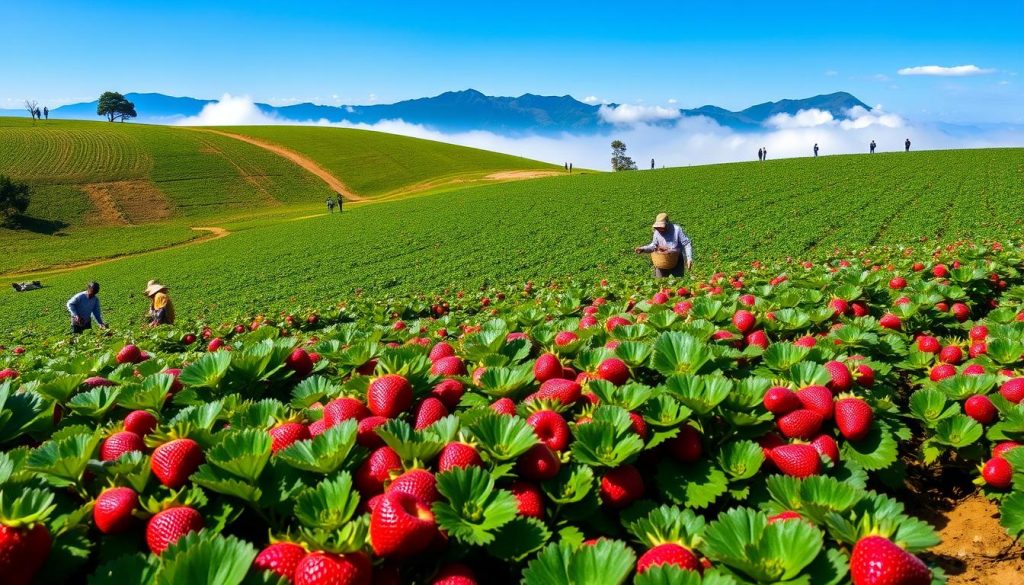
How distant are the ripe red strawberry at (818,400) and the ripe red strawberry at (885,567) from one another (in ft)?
3.60

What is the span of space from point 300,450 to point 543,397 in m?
0.97

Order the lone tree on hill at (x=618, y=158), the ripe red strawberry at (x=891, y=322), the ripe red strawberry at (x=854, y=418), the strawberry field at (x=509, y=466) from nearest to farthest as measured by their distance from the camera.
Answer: the strawberry field at (x=509, y=466) < the ripe red strawberry at (x=854, y=418) < the ripe red strawberry at (x=891, y=322) < the lone tree on hill at (x=618, y=158)

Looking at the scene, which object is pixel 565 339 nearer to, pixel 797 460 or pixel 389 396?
pixel 389 396

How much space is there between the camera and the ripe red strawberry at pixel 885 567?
4.94 feet

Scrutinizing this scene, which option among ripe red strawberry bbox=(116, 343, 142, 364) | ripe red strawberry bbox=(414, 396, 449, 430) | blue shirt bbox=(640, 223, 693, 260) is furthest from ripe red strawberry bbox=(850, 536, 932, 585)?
blue shirt bbox=(640, 223, 693, 260)

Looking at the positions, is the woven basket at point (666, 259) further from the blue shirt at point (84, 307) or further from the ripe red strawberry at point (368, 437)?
the blue shirt at point (84, 307)

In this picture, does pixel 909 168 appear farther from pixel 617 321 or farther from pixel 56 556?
pixel 56 556

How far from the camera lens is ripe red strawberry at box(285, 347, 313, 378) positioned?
3187 millimetres

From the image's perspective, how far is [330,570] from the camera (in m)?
1.44

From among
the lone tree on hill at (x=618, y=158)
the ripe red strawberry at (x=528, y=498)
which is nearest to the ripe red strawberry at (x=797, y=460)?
the ripe red strawberry at (x=528, y=498)

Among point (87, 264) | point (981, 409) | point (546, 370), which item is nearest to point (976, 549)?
point (981, 409)

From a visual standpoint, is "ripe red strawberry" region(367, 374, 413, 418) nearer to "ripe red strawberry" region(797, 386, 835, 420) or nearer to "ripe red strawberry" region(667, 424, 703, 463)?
A: "ripe red strawberry" region(667, 424, 703, 463)

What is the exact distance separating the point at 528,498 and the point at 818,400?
1.48 meters

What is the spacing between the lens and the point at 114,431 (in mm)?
2330
